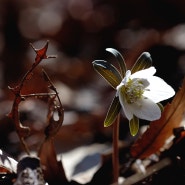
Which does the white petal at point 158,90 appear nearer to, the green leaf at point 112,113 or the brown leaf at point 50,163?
the green leaf at point 112,113

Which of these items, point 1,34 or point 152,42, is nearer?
point 152,42

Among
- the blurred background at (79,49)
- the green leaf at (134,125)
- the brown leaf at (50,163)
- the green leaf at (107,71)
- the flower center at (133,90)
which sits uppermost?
the green leaf at (107,71)

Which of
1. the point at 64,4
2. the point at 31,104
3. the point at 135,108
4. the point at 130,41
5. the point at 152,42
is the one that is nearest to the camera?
the point at 135,108

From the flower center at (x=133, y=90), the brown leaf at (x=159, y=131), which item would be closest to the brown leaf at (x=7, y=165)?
the flower center at (x=133, y=90)

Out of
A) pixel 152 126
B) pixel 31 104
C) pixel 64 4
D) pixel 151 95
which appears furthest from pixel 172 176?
pixel 64 4

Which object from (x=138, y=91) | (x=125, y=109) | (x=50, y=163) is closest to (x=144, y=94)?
(x=138, y=91)

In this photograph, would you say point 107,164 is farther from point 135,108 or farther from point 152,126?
point 135,108

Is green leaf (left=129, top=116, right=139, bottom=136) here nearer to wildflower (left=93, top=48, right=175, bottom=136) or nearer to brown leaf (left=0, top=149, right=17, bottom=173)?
wildflower (left=93, top=48, right=175, bottom=136)

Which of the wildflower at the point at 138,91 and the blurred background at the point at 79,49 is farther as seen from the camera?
the blurred background at the point at 79,49
